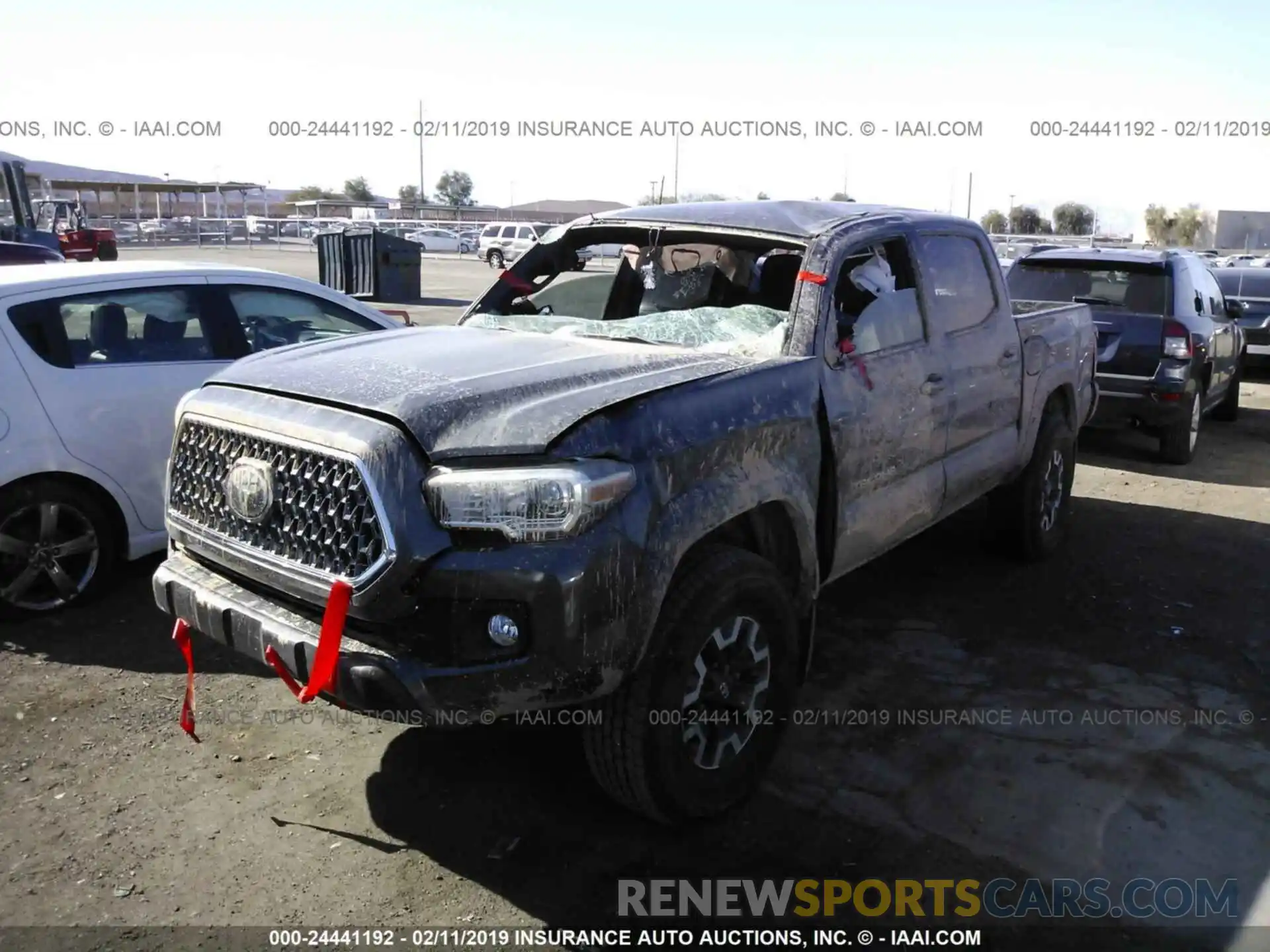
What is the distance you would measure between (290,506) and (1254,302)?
49.3 ft

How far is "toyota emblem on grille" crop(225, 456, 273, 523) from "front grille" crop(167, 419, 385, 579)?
2cm

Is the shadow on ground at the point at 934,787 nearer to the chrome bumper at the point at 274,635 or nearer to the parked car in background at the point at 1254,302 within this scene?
the chrome bumper at the point at 274,635

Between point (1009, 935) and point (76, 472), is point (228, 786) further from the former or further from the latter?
point (1009, 935)

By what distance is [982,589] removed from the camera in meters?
5.83

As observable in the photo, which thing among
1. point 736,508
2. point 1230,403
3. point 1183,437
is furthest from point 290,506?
point 1230,403

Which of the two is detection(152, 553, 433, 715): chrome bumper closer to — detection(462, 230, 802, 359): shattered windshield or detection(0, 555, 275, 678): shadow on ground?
detection(0, 555, 275, 678): shadow on ground

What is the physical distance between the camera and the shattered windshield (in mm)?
4105

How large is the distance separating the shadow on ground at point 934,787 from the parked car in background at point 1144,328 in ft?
12.5

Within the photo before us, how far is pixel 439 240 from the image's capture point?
161ft

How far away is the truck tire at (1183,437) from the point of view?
907cm

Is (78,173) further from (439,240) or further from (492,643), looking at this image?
(492,643)

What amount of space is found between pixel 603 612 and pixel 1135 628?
140 inches

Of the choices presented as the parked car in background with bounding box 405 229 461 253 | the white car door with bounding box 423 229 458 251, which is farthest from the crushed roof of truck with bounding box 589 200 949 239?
the white car door with bounding box 423 229 458 251

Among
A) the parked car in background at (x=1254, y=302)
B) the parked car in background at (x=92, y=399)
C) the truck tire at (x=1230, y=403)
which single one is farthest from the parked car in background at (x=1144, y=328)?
the parked car in background at (x=92, y=399)
